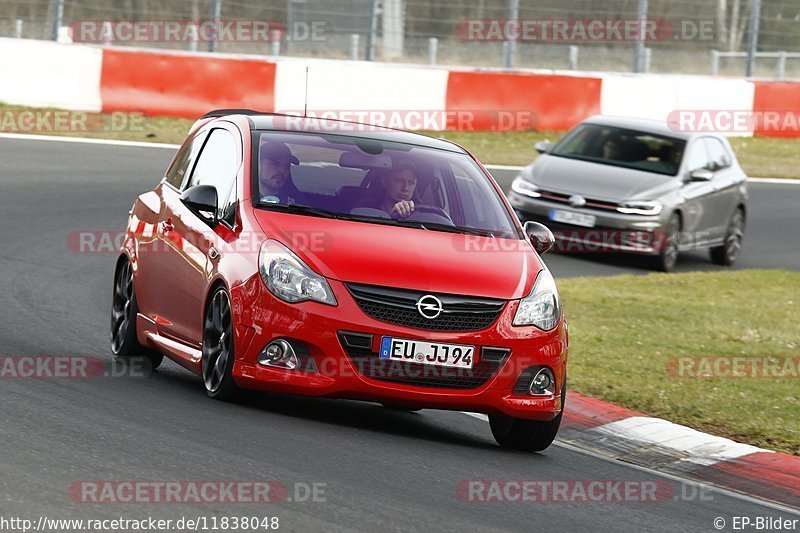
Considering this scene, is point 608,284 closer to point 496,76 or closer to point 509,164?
point 509,164

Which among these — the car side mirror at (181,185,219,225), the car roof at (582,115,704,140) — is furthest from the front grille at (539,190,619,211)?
the car side mirror at (181,185,219,225)

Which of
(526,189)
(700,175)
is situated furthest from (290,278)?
(700,175)

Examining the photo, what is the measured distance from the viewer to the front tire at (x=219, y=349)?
26.9 ft

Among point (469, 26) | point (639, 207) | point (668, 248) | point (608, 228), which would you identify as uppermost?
point (469, 26)

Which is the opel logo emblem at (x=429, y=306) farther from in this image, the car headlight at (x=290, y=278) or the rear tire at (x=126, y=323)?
the rear tire at (x=126, y=323)

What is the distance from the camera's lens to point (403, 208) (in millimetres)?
8875

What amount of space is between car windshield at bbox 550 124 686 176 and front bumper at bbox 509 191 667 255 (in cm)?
109

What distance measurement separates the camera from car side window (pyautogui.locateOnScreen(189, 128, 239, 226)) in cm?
882

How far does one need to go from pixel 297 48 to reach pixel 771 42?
9608 mm

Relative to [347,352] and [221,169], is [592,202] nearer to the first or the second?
[221,169]

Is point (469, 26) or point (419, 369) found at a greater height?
point (469, 26)

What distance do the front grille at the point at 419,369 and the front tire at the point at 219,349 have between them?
68cm

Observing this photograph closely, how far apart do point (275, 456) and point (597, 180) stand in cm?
1162

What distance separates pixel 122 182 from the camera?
19.8m
